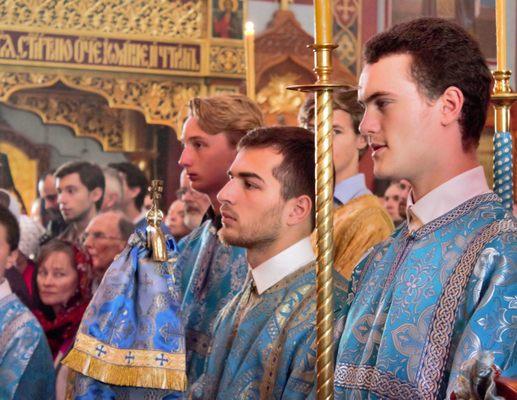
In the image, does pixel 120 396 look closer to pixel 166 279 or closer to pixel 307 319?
pixel 166 279

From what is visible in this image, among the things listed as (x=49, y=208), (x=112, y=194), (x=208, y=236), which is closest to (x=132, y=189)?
(x=112, y=194)

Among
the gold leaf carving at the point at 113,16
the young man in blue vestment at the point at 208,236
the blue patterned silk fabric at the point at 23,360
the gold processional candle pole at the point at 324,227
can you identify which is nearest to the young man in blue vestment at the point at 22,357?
the blue patterned silk fabric at the point at 23,360

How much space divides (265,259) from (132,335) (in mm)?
363

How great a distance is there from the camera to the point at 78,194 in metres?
5.42

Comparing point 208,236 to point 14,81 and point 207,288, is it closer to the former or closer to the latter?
point 207,288

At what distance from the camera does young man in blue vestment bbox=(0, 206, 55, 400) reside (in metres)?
3.38

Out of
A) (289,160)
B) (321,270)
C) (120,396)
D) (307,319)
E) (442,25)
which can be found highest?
(442,25)

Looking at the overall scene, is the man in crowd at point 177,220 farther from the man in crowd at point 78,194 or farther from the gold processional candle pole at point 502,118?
the gold processional candle pole at point 502,118

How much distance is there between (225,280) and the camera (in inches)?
114

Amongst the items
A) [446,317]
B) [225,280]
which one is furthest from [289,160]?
[446,317]

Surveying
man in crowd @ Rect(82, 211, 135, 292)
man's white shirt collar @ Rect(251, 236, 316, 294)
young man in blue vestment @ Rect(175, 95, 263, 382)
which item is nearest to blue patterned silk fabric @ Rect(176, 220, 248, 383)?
young man in blue vestment @ Rect(175, 95, 263, 382)

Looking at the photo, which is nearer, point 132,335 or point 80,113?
point 132,335

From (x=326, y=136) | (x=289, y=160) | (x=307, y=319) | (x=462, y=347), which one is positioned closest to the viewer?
(x=462, y=347)

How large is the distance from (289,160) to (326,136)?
0.71 meters
